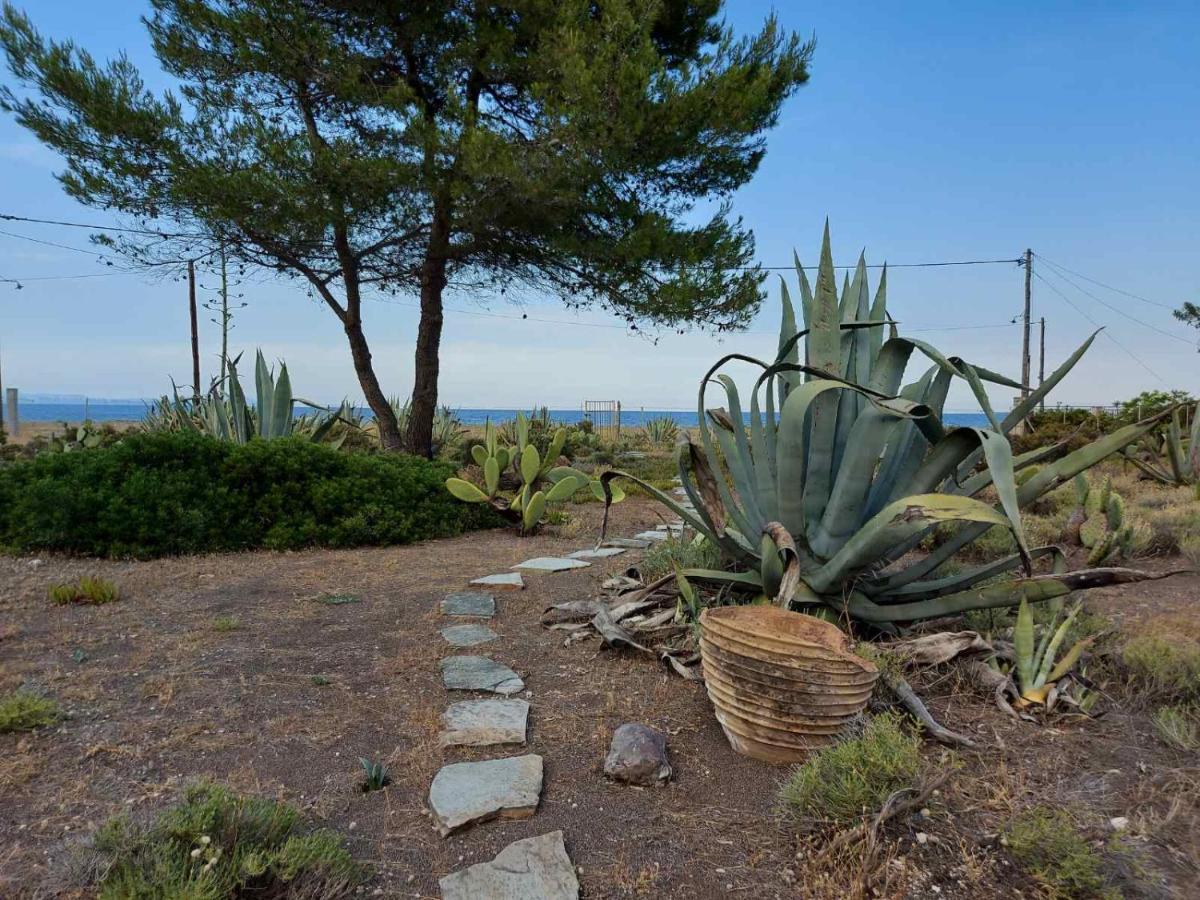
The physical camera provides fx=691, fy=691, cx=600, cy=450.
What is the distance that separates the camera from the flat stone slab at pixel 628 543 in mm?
5477

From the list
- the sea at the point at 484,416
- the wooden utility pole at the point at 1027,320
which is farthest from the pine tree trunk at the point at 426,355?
the wooden utility pole at the point at 1027,320

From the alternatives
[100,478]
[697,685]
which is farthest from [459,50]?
[697,685]

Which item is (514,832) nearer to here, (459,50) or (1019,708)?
(1019,708)

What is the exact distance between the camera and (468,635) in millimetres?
3307

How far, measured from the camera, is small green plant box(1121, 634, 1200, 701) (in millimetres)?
2238

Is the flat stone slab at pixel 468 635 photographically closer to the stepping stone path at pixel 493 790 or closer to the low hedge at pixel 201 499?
the stepping stone path at pixel 493 790

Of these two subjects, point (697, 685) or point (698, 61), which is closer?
point (697, 685)

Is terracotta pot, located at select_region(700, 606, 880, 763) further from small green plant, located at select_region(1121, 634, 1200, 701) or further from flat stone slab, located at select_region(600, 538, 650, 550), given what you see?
flat stone slab, located at select_region(600, 538, 650, 550)

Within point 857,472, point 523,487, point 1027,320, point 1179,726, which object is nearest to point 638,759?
point 857,472

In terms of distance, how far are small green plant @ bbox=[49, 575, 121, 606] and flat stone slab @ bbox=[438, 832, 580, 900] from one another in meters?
3.24

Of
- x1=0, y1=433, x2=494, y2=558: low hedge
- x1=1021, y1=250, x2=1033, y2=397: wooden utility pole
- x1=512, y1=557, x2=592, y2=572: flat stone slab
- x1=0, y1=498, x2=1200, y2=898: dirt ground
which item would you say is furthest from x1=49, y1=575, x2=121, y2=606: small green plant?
x1=1021, y1=250, x2=1033, y2=397: wooden utility pole

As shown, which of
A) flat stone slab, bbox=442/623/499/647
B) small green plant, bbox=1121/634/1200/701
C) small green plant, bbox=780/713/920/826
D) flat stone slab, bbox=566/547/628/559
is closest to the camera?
small green plant, bbox=780/713/920/826

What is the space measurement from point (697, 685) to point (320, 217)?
701cm

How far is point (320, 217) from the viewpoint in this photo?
764 centimetres
